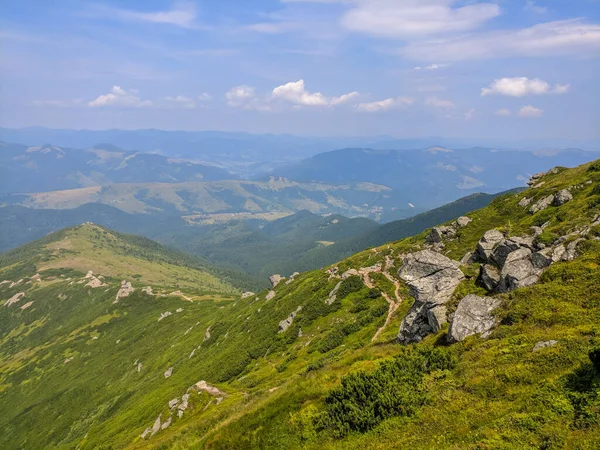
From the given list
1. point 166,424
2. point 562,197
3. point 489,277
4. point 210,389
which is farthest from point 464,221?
point 166,424

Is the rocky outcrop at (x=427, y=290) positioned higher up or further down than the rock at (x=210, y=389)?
higher up

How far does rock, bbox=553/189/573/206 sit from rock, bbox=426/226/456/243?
20733 millimetres

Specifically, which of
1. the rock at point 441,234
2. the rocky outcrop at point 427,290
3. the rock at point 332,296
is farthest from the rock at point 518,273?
the rock at point 332,296

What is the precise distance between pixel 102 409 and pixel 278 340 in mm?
91154

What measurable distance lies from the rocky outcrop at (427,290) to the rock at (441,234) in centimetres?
4122

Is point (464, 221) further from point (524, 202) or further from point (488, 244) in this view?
point (488, 244)

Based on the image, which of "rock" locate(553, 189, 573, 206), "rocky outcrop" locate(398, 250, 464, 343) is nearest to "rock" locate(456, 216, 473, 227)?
"rock" locate(553, 189, 573, 206)

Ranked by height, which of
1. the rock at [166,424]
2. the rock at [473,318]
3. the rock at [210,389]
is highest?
the rock at [473,318]

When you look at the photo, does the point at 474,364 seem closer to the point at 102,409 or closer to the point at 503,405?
the point at 503,405

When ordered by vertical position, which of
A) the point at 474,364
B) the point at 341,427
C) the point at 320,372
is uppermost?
the point at 474,364

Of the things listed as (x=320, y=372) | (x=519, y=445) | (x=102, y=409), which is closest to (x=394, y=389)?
(x=519, y=445)

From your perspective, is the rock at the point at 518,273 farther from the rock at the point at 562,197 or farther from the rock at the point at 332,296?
the rock at the point at 332,296

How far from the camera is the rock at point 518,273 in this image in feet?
102

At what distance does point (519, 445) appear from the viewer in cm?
1564
